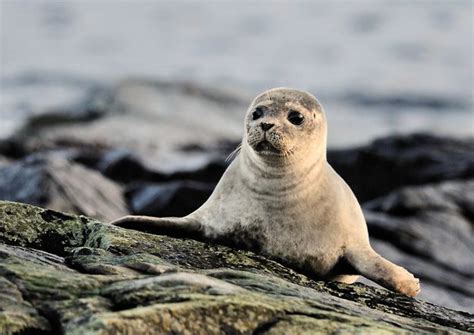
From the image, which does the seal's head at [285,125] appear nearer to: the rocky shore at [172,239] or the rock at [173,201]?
the rocky shore at [172,239]

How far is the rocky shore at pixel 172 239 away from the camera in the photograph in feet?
16.9

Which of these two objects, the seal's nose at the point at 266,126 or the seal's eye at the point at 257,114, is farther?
the seal's eye at the point at 257,114

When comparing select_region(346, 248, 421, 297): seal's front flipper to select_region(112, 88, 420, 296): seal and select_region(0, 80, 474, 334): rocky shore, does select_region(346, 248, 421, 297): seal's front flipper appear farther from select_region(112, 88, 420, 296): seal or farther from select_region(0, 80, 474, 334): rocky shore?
select_region(0, 80, 474, 334): rocky shore

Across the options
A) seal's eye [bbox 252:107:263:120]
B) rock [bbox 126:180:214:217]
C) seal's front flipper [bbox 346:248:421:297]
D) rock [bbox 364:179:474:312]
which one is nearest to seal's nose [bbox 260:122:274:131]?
seal's eye [bbox 252:107:263:120]

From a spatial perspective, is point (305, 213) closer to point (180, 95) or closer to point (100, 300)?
point (100, 300)

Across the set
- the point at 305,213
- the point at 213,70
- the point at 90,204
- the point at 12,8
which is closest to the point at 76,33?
the point at 12,8

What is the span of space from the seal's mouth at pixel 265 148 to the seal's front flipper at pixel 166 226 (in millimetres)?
672

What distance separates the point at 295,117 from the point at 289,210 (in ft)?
2.03

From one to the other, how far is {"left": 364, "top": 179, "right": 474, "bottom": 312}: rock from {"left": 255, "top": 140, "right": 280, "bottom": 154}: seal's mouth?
492 cm

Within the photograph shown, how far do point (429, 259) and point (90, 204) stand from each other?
4.22 meters

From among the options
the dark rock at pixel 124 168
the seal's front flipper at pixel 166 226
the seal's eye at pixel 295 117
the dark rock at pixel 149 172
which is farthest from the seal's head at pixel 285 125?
the dark rock at pixel 124 168

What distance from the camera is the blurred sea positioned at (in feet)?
117

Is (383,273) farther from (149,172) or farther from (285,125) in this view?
(149,172)

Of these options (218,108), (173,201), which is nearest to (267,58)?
(218,108)
